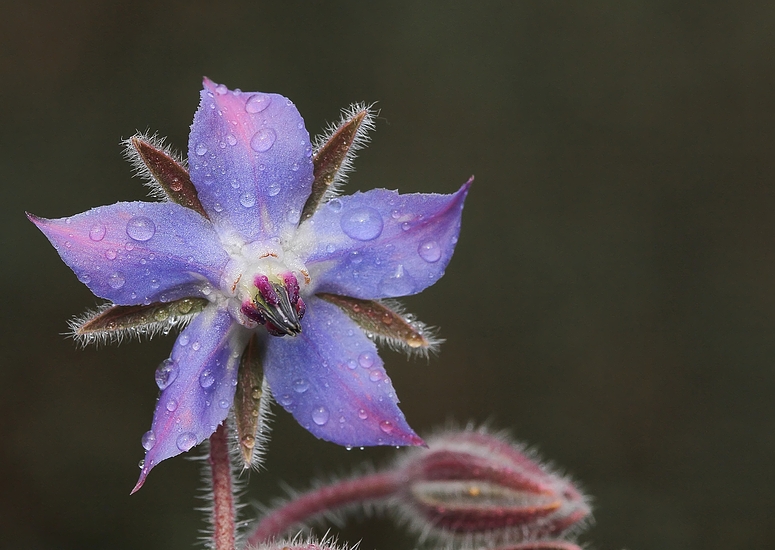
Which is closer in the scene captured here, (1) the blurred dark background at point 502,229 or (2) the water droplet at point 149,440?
(2) the water droplet at point 149,440

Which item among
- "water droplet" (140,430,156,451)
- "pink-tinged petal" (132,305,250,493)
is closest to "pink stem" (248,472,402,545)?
"pink-tinged petal" (132,305,250,493)

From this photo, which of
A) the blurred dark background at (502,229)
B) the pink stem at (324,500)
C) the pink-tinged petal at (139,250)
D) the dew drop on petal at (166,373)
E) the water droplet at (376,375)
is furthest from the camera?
the blurred dark background at (502,229)

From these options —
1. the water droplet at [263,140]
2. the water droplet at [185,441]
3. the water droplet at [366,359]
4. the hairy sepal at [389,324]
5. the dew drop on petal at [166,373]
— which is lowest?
the water droplet at [185,441]

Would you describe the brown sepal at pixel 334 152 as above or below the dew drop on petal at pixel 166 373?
above

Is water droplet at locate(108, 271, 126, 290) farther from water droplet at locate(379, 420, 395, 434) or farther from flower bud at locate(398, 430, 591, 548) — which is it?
flower bud at locate(398, 430, 591, 548)

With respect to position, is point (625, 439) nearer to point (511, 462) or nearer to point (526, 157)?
point (526, 157)

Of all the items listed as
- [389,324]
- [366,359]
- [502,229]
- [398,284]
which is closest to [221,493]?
[366,359]

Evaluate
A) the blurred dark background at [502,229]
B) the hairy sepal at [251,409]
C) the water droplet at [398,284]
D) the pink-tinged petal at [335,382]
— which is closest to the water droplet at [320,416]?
the pink-tinged petal at [335,382]

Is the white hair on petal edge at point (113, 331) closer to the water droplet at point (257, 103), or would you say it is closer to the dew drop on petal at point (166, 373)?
the dew drop on petal at point (166, 373)
